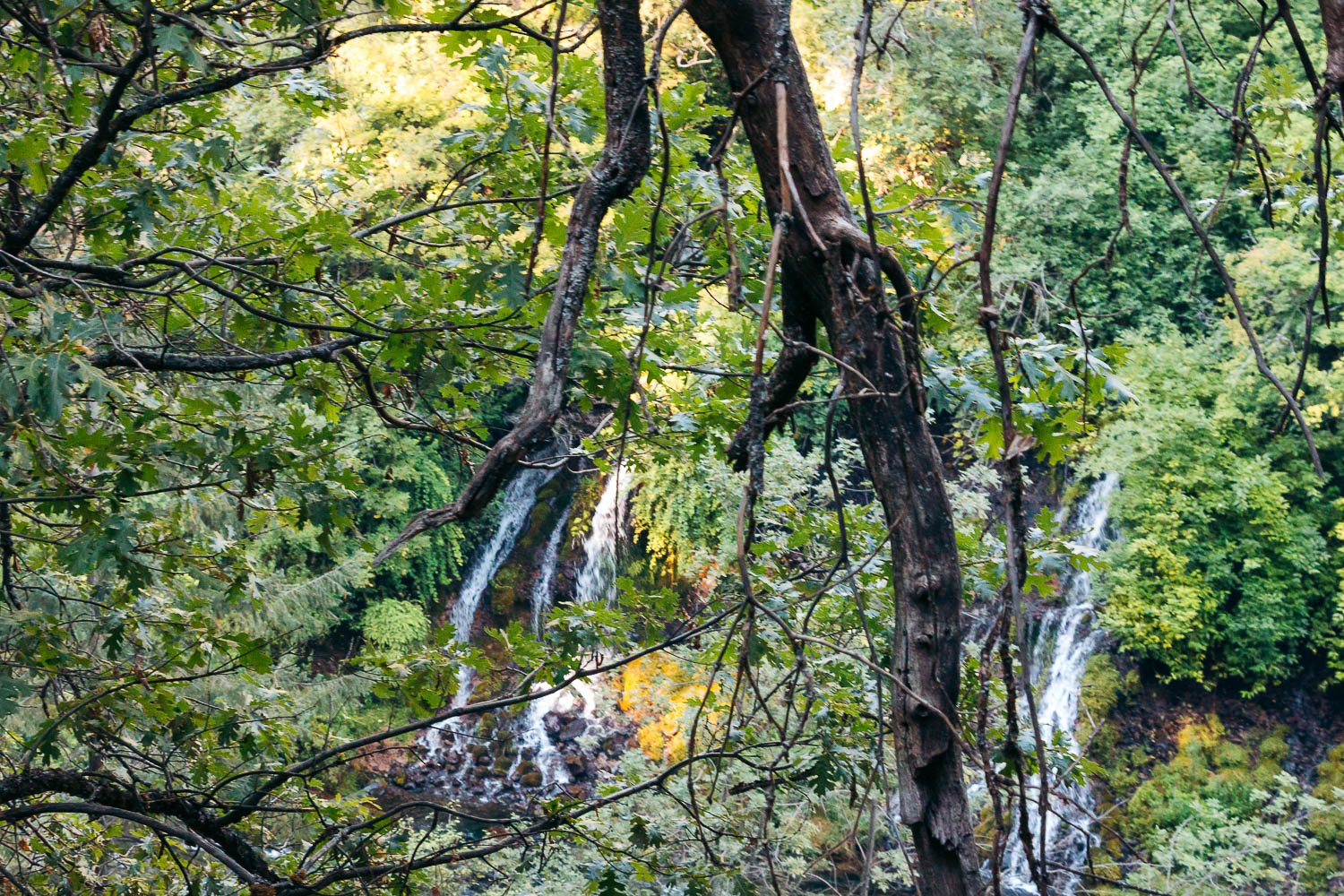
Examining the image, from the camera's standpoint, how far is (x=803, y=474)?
802 centimetres

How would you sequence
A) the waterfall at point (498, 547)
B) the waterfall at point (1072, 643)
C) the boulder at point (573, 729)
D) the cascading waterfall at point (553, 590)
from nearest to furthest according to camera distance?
the waterfall at point (1072, 643) → the cascading waterfall at point (553, 590) → the boulder at point (573, 729) → the waterfall at point (498, 547)

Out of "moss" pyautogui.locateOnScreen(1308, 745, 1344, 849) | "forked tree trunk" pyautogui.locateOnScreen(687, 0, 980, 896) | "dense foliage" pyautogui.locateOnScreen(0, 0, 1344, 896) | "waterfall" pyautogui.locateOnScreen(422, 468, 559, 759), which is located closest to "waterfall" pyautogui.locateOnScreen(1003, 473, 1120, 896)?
"moss" pyautogui.locateOnScreen(1308, 745, 1344, 849)

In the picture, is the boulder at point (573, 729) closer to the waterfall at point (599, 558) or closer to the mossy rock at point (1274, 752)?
the waterfall at point (599, 558)

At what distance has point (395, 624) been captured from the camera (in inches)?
474

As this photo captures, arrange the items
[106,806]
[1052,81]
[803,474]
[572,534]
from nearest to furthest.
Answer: [106,806]
[803,474]
[572,534]
[1052,81]

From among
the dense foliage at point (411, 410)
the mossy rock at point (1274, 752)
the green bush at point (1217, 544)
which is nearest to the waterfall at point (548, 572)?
the dense foliage at point (411, 410)

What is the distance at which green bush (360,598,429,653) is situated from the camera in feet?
39.0

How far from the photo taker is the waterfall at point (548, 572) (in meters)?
12.4

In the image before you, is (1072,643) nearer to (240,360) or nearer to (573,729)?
(573,729)

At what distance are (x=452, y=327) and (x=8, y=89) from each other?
177 cm

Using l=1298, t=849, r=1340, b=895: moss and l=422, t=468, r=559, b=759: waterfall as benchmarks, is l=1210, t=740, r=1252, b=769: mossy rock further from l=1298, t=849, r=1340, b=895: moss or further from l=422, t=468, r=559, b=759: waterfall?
l=422, t=468, r=559, b=759: waterfall

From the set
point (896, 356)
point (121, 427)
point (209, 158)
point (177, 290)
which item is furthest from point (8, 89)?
point (896, 356)

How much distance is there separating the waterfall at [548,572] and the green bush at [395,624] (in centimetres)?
147

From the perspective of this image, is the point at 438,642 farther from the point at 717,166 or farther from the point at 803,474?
the point at 803,474
